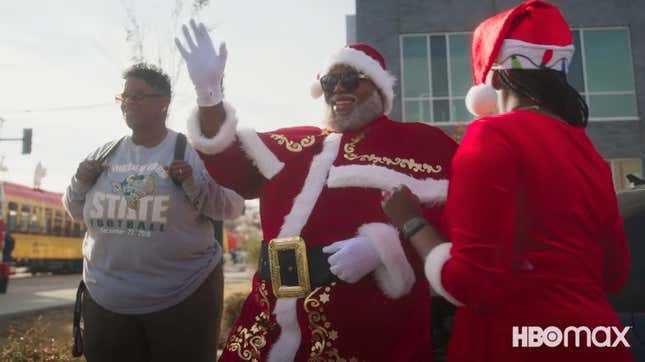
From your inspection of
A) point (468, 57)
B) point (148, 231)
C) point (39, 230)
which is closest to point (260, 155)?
point (148, 231)

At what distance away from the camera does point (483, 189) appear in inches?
53.2

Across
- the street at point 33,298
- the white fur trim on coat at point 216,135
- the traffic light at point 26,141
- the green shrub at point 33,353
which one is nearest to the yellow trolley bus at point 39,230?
the traffic light at point 26,141

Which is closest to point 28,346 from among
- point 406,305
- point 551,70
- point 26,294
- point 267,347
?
point 267,347

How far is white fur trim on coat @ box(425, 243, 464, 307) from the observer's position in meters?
1.45

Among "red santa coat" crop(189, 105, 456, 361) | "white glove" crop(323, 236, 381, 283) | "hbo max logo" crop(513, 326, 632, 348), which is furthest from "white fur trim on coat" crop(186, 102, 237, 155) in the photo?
"hbo max logo" crop(513, 326, 632, 348)

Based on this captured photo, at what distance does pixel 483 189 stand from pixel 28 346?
4.74 m

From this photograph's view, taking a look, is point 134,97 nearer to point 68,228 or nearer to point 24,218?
point 24,218

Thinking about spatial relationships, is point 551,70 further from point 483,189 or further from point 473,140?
point 483,189

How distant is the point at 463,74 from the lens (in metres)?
14.0

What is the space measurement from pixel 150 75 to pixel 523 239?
2.21 metres

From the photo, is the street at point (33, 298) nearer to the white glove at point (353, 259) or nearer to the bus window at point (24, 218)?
the bus window at point (24, 218)

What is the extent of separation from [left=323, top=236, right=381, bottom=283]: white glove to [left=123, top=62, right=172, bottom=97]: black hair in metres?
1.51

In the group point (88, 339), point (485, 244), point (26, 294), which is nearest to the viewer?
point (485, 244)

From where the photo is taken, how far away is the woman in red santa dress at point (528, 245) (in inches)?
53.4
